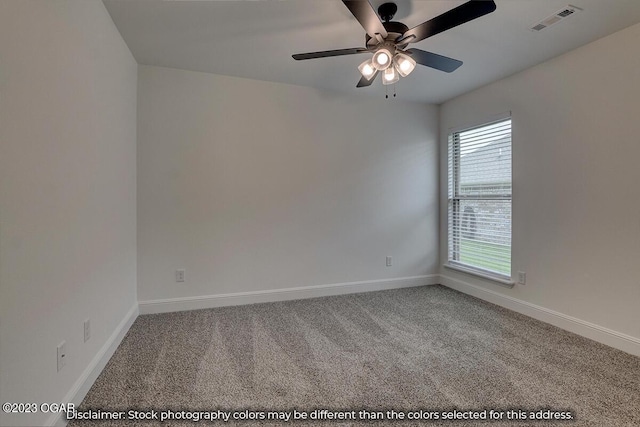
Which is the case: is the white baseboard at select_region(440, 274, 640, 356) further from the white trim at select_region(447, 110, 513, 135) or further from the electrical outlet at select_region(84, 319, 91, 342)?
the electrical outlet at select_region(84, 319, 91, 342)

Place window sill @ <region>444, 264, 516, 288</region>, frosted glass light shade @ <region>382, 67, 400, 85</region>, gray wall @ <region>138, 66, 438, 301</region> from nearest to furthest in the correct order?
frosted glass light shade @ <region>382, 67, 400, 85</region> < gray wall @ <region>138, 66, 438, 301</region> < window sill @ <region>444, 264, 516, 288</region>

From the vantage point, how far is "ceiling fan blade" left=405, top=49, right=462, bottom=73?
205 cm

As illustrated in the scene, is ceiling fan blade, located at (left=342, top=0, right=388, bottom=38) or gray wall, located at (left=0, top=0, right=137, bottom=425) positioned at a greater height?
ceiling fan blade, located at (left=342, top=0, right=388, bottom=38)

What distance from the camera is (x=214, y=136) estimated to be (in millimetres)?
3139

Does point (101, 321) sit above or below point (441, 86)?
below

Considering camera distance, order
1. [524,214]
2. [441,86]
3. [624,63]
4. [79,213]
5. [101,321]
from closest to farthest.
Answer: [79,213] < [101,321] < [624,63] < [524,214] < [441,86]

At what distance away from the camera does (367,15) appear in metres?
1.66

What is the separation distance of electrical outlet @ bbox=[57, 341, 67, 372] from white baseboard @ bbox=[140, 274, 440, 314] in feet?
4.91

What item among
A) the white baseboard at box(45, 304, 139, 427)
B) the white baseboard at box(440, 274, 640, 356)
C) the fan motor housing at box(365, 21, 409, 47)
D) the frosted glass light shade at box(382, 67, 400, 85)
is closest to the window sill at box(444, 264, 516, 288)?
the white baseboard at box(440, 274, 640, 356)

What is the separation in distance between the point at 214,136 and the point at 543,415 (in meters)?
3.37

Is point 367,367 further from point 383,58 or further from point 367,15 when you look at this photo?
point 367,15

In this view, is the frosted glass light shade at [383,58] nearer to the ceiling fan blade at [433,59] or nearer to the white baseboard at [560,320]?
the ceiling fan blade at [433,59]

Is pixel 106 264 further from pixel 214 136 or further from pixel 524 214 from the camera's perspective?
pixel 524 214

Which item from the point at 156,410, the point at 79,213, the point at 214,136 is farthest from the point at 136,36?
the point at 156,410
